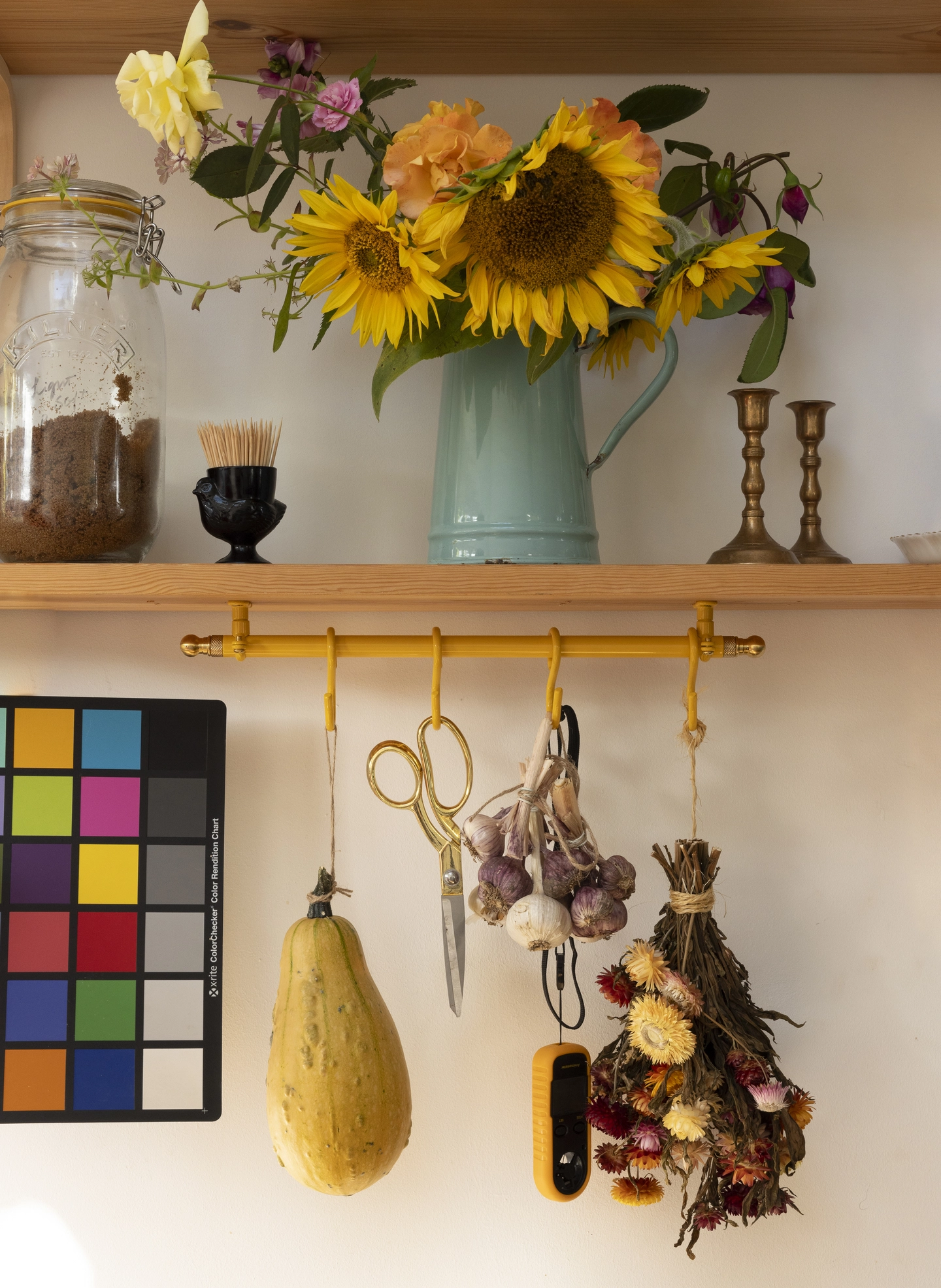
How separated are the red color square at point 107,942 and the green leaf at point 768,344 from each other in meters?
0.69

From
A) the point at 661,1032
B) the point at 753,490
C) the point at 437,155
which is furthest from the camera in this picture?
the point at 753,490

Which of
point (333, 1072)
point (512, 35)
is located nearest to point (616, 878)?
point (333, 1072)

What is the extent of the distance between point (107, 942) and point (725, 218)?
2.67 ft

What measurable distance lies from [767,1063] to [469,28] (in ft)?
2.83

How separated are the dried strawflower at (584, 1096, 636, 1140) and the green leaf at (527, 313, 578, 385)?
0.56 m

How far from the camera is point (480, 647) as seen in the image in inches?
31.6

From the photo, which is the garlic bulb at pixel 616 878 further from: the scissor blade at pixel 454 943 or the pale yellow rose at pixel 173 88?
the pale yellow rose at pixel 173 88

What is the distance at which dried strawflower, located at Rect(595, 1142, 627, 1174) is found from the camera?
77 cm

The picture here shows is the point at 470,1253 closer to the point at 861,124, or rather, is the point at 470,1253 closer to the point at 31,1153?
the point at 31,1153

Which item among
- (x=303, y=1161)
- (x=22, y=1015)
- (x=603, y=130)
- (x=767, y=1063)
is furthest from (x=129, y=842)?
(x=603, y=130)

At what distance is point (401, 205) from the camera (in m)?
0.65

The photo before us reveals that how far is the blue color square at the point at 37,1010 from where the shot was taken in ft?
2.78

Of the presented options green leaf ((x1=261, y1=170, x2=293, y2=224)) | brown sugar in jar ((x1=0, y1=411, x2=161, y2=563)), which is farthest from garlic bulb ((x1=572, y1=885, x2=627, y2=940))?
green leaf ((x1=261, y1=170, x2=293, y2=224))

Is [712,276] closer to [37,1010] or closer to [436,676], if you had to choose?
[436,676]
